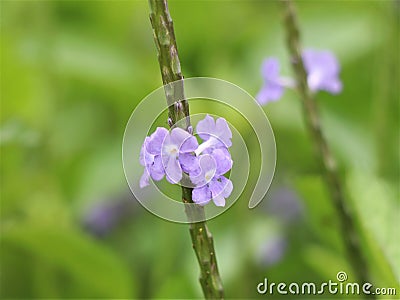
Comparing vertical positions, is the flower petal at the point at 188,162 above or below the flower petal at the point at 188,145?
below

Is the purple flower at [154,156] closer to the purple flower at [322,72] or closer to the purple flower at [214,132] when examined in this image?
the purple flower at [214,132]

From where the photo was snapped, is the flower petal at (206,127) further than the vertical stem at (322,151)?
No

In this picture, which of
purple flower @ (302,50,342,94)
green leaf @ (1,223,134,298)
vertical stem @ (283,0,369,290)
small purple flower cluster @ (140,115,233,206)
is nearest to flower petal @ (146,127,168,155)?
small purple flower cluster @ (140,115,233,206)

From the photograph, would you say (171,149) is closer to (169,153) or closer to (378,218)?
(169,153)

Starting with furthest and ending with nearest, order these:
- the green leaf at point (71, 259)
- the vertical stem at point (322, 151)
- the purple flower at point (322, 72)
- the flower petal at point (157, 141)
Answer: the green leaf at point (71, 259)
the purple flower at point (322, 72)
the vertical stem at point (322, 151)
the flower petal at point (157, 141)

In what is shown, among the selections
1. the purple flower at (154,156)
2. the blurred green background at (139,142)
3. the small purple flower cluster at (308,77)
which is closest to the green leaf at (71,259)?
the blurred green background at (139,142)
